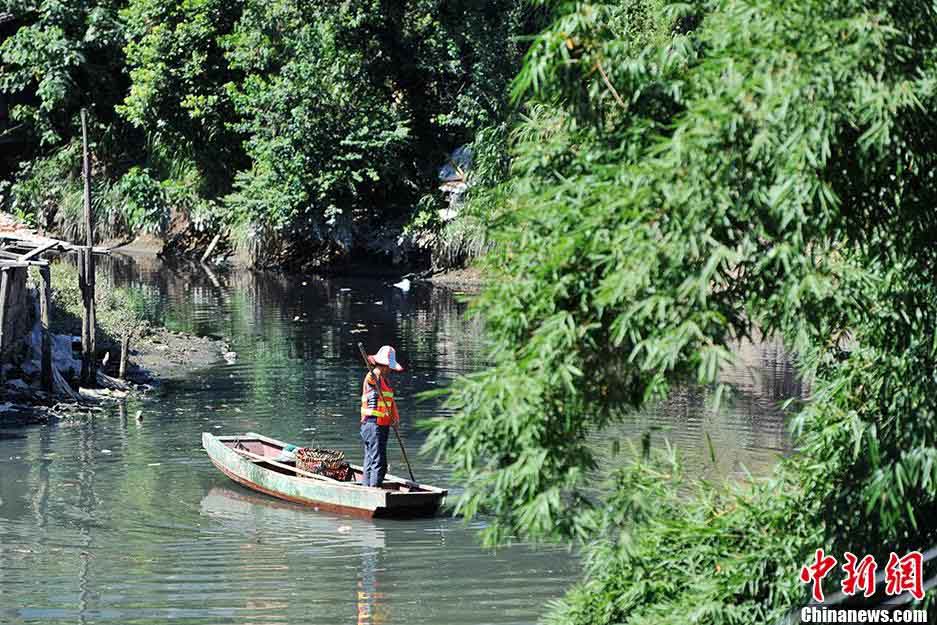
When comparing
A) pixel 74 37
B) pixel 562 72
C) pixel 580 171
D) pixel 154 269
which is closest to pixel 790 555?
pixel 580 171

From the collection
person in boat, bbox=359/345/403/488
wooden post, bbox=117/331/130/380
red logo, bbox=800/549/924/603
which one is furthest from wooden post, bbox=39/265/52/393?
red logo, bbox=800/549/924/603

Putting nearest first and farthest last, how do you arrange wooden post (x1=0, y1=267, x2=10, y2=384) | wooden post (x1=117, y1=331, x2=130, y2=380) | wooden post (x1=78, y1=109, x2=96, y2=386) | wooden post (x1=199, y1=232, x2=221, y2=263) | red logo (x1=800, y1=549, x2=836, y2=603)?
1. red logo (x1=800, y1=549, x2=836, y2=603)
2. wooden post (x1=0, y1=267, x2=10, y2=384)
3. wooden post (x1=78, y1=109, x2=96, y2=386)
4. wooden post (x1=117, y1=331, x2=130, y2=380)
5. wooden post (x1=199, y1=232, x2=221, y2=263)

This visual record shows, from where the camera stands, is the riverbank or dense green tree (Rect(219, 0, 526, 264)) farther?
dense green tree (Rect(219, 0, 526, 264))

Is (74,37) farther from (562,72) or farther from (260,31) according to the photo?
(562,72)

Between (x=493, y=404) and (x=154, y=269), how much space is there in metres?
40.3

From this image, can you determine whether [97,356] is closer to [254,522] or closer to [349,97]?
[254,522]

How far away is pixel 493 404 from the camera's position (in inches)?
313

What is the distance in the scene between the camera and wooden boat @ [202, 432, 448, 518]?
16.2 m

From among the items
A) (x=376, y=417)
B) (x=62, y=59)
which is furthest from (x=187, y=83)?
(x=376, y=417)

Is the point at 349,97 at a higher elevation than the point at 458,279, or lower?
higher

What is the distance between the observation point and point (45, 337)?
73.6ft

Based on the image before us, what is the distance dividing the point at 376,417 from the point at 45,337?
8364 mm

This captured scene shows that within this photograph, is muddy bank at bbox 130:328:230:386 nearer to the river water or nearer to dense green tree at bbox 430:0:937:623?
the river water

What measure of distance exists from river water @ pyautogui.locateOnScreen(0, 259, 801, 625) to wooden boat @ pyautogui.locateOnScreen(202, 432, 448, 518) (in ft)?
0.53
